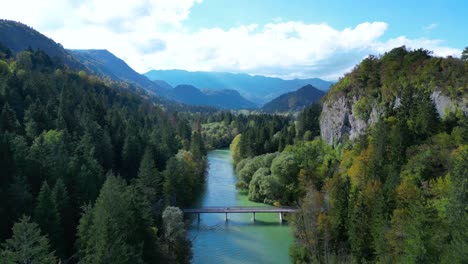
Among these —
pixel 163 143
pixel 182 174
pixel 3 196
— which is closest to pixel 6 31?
pixel 163 143

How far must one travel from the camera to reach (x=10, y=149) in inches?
1326

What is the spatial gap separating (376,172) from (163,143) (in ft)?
135

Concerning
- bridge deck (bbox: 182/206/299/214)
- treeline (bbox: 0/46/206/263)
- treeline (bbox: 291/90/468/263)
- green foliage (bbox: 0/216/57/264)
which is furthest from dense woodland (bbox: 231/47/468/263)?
green foliage (bbox: 0/216/57/264)

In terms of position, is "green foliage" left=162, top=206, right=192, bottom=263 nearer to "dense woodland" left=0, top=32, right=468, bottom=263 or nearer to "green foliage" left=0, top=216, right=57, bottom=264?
"dense woodland" left=0, top=32, right=468, bottom=263

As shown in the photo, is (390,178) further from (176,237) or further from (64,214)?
(64,214)

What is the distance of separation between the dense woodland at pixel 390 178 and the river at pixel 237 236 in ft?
9.42

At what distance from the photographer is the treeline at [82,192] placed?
23.9 m

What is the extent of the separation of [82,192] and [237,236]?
58.2 ft

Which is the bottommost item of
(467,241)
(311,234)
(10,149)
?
(311,234)

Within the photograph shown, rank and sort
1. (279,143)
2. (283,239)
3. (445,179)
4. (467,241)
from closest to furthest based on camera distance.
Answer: (467,241) < (445,179) < (283,239) < (279,143)

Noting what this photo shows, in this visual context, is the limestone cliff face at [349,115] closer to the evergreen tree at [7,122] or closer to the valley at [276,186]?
the valley at [276,186]

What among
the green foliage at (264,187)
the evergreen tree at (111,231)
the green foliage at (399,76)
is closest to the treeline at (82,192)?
the evergreen tree at (111,231)

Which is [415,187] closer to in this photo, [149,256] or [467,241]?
[467,241]

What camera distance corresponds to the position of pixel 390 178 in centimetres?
3441
